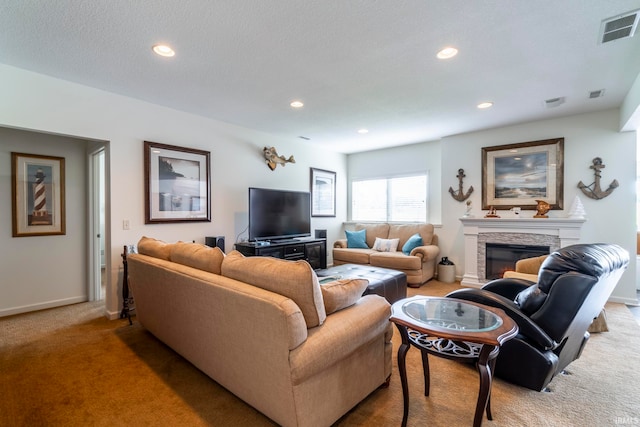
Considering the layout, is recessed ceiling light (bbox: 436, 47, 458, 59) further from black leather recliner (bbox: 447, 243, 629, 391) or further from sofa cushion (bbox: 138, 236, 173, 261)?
sofa cushion (bbox: 138, 236, 173, 261)

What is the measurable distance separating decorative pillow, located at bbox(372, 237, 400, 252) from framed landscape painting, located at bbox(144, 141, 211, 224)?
304 centimetres

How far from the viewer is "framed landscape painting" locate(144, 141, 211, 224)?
142 inches

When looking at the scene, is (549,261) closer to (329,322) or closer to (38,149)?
(329,322)

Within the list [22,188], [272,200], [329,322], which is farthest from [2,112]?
[329,322]

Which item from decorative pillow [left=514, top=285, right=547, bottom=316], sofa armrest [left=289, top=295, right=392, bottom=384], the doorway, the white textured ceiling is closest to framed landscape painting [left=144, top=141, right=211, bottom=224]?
the white textured ceiling

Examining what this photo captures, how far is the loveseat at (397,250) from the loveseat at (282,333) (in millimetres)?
2864

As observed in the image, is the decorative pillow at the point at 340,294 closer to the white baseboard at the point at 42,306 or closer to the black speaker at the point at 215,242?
the black speaker at the point at 215,242

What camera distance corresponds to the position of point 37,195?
3.67 metres

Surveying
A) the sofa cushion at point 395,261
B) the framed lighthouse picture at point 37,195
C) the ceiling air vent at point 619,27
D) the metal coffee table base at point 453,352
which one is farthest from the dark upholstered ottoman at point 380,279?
the framed lighthouse picture at point 37,195

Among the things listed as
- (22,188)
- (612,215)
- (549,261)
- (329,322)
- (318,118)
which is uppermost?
(318,118)

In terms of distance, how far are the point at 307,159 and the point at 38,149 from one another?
3887 millimetres

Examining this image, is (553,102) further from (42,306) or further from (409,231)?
(42,306)

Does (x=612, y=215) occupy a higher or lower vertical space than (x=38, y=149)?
lower

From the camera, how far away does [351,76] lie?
9.52 ft
